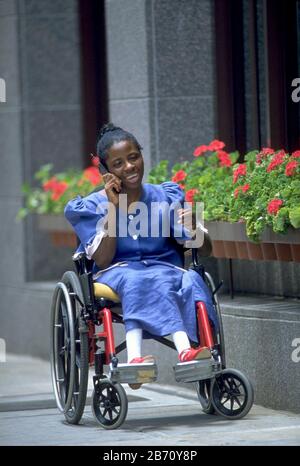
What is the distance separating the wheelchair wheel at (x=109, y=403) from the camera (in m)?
7.18

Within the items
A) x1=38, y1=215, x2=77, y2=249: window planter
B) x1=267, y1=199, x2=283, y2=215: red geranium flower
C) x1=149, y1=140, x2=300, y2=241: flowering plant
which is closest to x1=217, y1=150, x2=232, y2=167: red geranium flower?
x1=149, y1=140, x2=300, y2=241: flowering plant

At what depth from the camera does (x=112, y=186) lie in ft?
24.5

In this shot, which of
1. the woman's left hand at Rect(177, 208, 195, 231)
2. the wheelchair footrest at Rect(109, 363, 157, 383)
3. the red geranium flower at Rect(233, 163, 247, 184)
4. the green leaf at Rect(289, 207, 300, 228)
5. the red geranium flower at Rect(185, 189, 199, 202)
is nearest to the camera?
the wheelchair footrest at Rect(109, 363, 157, 383)

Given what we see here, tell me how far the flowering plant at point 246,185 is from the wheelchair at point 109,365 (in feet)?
1.69

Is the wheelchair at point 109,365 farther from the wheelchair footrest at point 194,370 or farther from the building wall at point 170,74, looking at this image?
the building wall at point 170,74

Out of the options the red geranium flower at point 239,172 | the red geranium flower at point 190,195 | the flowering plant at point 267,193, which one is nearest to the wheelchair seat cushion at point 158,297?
the flowering plant at point 267,193

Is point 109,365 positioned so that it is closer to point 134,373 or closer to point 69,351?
point 134,373

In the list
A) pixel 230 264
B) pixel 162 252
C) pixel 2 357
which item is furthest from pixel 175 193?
pixel 2 357

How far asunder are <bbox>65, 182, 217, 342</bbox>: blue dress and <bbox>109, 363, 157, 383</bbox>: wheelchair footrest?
213 mm

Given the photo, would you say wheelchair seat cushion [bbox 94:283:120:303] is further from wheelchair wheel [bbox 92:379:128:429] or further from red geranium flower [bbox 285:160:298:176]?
red geranium flower [bbox 285:160:298:176]

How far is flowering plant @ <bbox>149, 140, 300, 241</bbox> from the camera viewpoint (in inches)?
300

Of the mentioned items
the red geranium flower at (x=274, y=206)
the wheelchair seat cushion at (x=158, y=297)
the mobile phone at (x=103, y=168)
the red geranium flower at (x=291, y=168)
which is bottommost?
the wheelchair seat cushion at (x=158, y=297)
